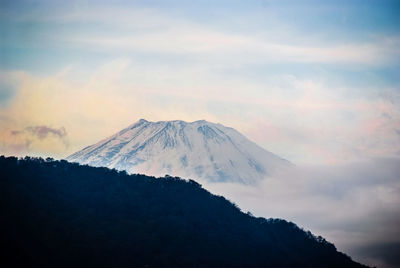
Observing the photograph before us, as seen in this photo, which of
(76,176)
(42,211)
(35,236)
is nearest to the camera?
(35,236)

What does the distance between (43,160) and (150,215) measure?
19.6m

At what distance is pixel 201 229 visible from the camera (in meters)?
104

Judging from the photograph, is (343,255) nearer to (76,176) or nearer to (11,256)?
(76,176)

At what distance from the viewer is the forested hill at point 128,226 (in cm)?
8869

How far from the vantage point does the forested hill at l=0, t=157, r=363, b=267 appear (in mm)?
88688

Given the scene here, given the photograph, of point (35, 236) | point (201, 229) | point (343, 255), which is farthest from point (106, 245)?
point (343, 255)

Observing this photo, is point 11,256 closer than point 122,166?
Yes

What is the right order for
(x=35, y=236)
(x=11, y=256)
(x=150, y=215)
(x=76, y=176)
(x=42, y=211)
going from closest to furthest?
(x=11, y=256) → (x=35, y=236) → (x=42, y=211) → (x=150, y=215) → (x=76, y=176)

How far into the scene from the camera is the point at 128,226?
98750 millimetres

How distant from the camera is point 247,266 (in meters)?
96.3

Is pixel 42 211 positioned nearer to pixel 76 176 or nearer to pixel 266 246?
pixel 76 176

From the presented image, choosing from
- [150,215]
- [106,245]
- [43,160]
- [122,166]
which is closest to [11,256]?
[106,245]

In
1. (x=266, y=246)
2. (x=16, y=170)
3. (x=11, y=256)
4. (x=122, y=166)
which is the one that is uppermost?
(x=122, y=166)

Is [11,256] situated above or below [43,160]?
below
